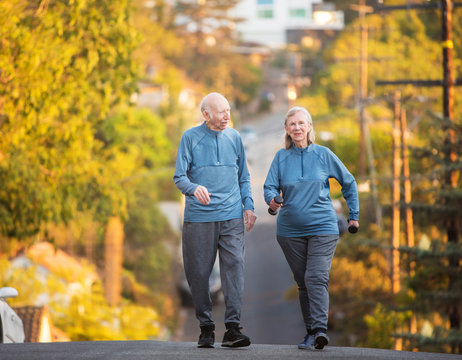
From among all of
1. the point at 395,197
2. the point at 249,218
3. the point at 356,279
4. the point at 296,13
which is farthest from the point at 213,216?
the point at 296,13

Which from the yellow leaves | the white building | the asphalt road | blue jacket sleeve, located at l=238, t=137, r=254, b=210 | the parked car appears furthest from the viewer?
the white building

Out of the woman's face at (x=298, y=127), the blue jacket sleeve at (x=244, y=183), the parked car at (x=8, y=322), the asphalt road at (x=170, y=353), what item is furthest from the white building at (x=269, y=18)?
the asphalt road at (x=170, y=353)

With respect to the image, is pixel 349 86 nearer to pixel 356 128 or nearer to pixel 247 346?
pixel 356 128

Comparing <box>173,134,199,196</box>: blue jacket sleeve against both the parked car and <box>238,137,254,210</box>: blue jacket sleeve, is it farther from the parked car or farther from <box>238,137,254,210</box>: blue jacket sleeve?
the parked car

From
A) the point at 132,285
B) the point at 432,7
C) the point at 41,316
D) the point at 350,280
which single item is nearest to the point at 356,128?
the point at 132,285

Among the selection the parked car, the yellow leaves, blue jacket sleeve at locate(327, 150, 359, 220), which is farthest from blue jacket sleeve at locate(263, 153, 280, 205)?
the yellow leaves

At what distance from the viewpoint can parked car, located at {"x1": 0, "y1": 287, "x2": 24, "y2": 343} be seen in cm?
912

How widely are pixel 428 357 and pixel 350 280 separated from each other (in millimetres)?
29194

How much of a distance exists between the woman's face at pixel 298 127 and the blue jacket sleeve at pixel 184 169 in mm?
857

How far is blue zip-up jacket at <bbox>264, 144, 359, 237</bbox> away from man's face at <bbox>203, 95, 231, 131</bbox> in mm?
545

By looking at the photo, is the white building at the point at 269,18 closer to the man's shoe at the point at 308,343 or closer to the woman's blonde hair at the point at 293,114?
the woman's blonde hair at the point at 293,114

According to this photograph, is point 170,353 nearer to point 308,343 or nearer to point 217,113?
point 308,343

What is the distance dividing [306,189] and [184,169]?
1.03 metres

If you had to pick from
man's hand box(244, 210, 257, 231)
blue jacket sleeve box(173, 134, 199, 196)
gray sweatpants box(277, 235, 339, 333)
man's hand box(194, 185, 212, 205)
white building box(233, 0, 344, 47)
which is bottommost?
gray sweatpants box(277, 235, 339, 333)
